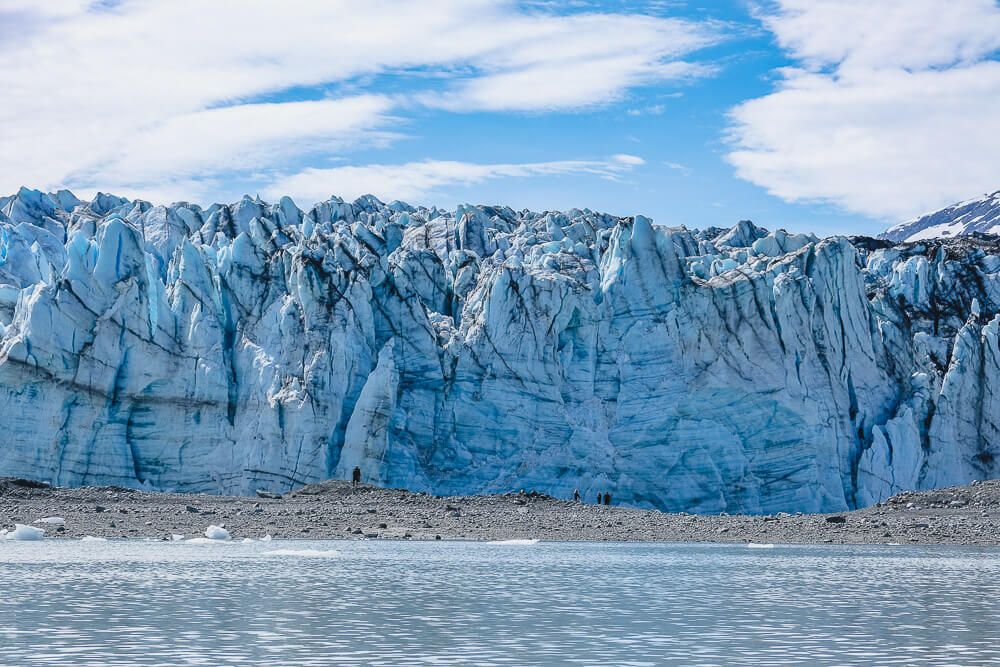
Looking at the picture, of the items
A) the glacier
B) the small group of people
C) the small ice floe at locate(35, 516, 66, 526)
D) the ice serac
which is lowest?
the small ice floe at locate(35, 516, 66, 526)

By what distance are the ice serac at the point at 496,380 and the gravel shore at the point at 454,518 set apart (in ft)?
13.9

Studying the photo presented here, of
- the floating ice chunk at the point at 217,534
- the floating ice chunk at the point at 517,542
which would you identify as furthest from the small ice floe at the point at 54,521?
the floating ice chunk at the point at 517,542

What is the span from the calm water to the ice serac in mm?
17309

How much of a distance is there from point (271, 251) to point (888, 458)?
82.5 feet

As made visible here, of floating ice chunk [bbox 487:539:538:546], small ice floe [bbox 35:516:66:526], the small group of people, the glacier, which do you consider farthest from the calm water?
the glacier

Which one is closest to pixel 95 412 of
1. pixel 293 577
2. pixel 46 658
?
pixel 293 577

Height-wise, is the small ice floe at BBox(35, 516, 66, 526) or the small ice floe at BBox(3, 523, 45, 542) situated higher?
the small ice floe at BBox(35, 516, 66, 526)

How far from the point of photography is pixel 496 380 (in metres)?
44.2

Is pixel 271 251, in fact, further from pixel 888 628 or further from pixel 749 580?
pixel 888 628

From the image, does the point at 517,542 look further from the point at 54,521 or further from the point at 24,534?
the point at 54,521

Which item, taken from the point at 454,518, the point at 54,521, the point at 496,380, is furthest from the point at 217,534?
the point at 496,380

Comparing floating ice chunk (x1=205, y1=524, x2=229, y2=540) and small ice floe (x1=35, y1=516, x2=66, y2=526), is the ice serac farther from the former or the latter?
floating ice chunk (x1=205, y1=524, x2=229, y2=540)

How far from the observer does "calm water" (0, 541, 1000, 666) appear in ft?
38.1

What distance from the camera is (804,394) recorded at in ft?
146
